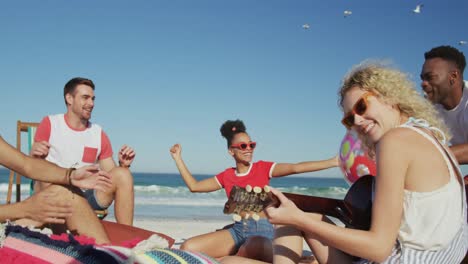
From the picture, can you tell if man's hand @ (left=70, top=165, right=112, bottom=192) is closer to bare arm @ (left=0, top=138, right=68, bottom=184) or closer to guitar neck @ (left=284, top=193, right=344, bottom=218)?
bare arm @ (left=0, top=138, right=68, bottom=184)

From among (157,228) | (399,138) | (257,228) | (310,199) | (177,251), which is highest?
(399,138)

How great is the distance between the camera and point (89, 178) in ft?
10.3

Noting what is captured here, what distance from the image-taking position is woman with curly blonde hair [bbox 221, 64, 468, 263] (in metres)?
2.24

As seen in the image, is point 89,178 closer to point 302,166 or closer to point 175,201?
point 302,166

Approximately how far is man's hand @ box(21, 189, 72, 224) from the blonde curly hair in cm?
179

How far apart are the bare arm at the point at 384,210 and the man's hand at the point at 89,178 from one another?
1532mm

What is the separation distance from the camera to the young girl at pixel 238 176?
4.51 meters

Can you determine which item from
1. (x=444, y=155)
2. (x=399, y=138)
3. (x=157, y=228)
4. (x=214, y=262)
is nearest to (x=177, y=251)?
(x=214, y=262)

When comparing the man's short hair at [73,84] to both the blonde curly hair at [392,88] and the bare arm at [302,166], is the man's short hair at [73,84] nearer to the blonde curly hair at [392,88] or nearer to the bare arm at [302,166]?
the bare arm at [302,166]

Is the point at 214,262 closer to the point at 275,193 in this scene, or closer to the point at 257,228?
the point at 275,193

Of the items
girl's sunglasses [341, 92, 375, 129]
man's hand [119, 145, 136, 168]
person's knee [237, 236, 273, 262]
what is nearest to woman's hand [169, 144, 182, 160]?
man's hand [119, 145, 136, 168]

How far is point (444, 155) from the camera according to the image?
2359mm

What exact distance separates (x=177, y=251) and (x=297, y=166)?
2954 millimetres

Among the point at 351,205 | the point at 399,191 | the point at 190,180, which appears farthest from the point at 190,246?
the point at 399,191
